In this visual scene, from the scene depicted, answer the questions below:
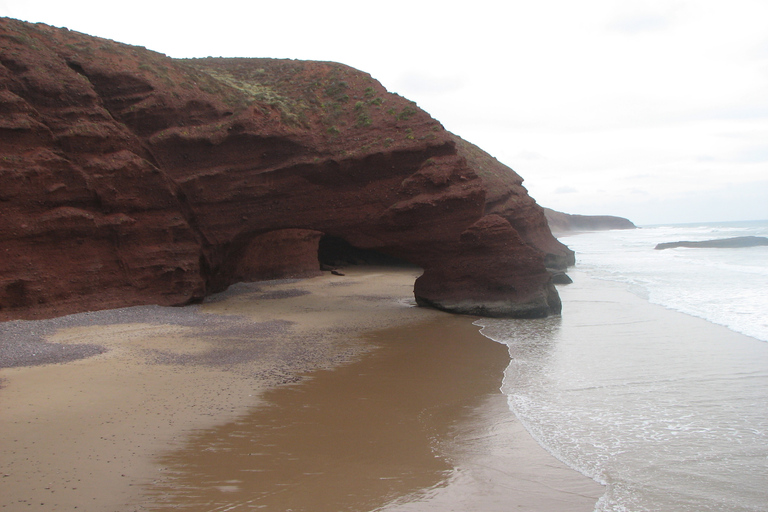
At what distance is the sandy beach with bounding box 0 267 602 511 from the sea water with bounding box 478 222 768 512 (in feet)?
1.59

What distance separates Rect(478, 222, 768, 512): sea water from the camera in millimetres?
5637

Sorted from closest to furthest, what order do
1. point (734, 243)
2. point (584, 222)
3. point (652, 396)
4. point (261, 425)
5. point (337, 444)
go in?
point (337, 444) → point (261, 425) → point (652, 396) → point (734, 243) → point (584, 222)

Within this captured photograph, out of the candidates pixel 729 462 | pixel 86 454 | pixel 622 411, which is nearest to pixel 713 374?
pixel 622 411

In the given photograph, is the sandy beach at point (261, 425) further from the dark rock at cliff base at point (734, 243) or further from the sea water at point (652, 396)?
the dark rock at cliff base at point (734, 243)

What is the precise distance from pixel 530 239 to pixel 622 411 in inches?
885

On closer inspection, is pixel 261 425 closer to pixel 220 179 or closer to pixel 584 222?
pixel 220 179

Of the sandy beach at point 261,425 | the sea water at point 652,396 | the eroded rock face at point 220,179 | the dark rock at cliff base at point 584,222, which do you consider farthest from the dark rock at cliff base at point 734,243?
the dark rock at cliff base at point 584,222

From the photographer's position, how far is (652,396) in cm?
824

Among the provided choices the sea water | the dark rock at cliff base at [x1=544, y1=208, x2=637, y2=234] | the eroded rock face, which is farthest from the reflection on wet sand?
the dark rock at cliff base at [x1=544, y1=208, x2=637, y2=234]

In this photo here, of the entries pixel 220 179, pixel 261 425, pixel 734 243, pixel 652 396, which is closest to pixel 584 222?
pixel 734 243

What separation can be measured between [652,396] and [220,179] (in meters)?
11.9

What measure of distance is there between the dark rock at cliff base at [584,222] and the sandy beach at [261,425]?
88088 millimetres

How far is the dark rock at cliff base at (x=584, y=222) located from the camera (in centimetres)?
9688

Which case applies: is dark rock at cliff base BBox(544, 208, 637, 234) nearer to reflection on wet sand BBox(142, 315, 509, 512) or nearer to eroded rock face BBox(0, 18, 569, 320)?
eroded rock face BBox(0, 18, 569, 320)
